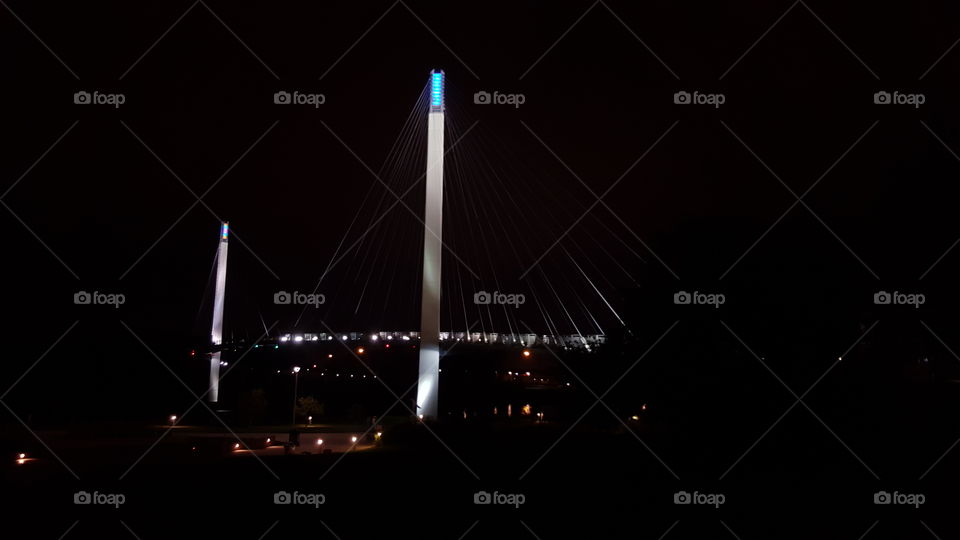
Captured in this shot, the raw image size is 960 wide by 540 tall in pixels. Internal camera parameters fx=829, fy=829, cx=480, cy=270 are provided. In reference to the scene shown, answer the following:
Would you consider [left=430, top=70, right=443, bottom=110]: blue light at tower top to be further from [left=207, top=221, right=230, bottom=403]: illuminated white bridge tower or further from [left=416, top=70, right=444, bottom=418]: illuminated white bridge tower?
Result: [left=207, top=221, right=230, bottom=403]: illuminated white bridge tower

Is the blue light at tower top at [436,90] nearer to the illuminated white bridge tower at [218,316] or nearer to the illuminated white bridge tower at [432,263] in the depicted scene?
the illuminated white bridge tower at [432,263]

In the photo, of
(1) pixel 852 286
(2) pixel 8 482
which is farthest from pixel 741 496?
(2) pixel 8 482

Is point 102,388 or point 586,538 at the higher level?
point 102,388

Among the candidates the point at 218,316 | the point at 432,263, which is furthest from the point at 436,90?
the point at 218,316

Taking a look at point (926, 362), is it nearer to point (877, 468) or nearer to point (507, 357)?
point (877, 468)

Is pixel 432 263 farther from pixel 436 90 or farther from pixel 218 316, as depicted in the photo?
pixel 218 316

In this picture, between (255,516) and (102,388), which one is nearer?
(255,516)

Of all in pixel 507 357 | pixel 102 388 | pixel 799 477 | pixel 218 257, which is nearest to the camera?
pixel 799 477
